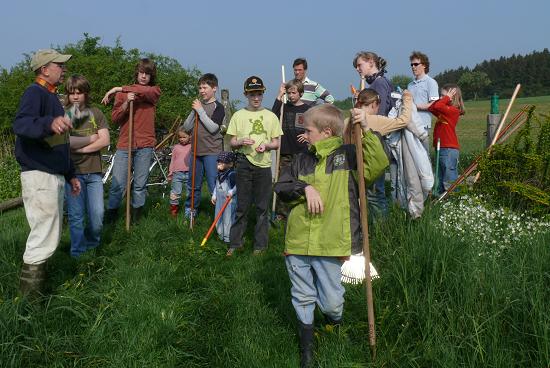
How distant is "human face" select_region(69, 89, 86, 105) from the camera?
5961 millimetres

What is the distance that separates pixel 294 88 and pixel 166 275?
348 centimetres

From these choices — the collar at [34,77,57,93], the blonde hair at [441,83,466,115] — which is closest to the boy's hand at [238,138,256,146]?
the collar at [34,77,57,93]

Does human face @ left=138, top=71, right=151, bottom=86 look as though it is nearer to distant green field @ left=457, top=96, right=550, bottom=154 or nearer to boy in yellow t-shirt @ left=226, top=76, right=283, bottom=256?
boy in yellow t-shirt @ left=226, top=76, right=283, bottom=256

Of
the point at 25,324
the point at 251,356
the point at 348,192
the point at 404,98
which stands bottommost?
the point at 251,356

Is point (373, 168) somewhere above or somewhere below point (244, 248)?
above

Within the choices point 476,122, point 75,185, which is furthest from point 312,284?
point 476,122

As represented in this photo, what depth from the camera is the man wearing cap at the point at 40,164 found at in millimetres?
4254

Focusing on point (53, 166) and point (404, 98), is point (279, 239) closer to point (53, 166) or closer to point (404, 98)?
point (404, 98)

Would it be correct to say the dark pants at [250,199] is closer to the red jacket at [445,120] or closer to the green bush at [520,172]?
the green bush at [520,172]

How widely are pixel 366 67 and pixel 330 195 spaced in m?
3.36

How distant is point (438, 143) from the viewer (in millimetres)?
8375

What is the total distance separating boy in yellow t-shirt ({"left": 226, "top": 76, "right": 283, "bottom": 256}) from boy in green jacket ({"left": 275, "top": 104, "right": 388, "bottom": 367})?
256cm

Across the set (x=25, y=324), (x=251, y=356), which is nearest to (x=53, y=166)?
(x=25, y=324)

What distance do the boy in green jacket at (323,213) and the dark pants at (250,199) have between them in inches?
101
